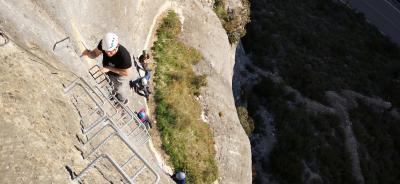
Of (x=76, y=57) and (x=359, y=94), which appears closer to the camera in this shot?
(x=76, y=57)

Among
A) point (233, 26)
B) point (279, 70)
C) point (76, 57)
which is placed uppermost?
point (76, 57)

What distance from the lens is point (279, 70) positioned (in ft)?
146

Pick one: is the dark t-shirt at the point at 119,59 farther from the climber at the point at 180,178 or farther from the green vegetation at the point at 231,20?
the green vegetation at the point at 231,20

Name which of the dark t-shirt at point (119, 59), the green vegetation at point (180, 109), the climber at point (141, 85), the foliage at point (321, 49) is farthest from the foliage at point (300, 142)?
the dark t-shirt at point (119, 59)

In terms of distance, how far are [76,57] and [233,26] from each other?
2237 cm

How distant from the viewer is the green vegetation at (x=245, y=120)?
3410 centimetres

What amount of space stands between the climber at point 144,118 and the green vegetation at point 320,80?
15089 millimetres

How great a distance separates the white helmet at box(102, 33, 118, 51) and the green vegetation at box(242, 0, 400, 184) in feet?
69.6

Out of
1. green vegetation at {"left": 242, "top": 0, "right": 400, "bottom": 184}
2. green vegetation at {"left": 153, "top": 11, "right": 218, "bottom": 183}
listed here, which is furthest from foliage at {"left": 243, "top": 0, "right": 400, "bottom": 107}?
green vegetation at {"left": 153, "top": 11, "right": 218, "bottom": 183}

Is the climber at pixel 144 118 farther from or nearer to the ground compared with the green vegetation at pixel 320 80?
farther from the ground

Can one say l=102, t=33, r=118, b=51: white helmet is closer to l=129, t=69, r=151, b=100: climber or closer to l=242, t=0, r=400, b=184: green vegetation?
l=129, t=69, r=151, b=100: climber

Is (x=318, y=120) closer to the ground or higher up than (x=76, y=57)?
closer to the ground

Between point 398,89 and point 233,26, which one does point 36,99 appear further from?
point 398,89

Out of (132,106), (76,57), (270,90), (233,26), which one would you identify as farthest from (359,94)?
(76,57)
